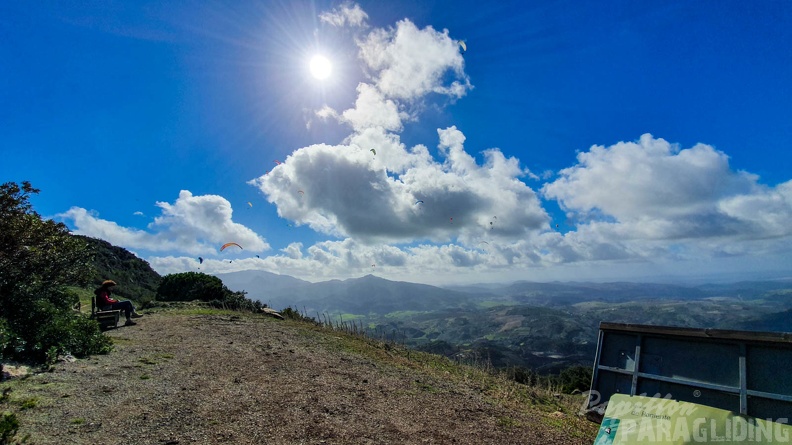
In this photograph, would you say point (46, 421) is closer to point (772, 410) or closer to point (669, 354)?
point (669, 354)

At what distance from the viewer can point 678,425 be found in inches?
158

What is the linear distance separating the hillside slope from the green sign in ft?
10.7

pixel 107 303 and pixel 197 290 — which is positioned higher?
pixel 107 303

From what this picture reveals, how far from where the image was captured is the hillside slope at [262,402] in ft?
19.8

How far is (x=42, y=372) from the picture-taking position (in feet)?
24.7

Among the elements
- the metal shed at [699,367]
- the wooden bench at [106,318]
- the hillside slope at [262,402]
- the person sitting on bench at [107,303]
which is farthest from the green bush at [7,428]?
the person sitting on bench at [107,303]

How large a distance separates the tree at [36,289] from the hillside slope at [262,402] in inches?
25.6

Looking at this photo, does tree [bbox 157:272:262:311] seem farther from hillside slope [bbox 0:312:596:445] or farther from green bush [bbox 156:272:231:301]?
hillside slope [bbox 0:312:596:445]

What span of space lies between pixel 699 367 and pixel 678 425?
56.7 inches

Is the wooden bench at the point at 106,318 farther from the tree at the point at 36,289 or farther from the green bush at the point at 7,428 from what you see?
the green bush at the point at 7,428

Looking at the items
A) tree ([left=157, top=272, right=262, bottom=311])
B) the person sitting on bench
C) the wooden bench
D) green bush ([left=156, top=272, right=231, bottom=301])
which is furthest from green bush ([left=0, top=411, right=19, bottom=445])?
green bush ([left=156, top=272, right=231, bottom=301])

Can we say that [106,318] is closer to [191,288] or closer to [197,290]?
[197,290]

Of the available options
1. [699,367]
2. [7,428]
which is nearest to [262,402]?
[7,428]

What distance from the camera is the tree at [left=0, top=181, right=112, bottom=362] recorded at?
8234 mm
